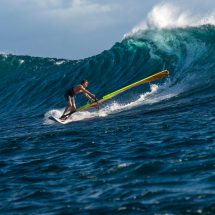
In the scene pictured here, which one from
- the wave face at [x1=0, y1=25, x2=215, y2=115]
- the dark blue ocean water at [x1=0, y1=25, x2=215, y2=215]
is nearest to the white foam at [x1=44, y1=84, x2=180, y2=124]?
the dark blue ocean water at [x1=0, y1=25, x2=215, y2=215]

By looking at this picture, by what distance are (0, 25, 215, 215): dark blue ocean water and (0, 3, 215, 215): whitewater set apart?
2 cm

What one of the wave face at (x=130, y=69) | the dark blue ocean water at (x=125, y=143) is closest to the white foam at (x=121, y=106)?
the dark blue ocean water at (x=125, y=143)

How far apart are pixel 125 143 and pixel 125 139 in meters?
0.53

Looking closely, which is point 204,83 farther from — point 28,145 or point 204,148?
point 204,148

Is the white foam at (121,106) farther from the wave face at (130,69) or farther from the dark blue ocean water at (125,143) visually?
the wave face at (130,69)

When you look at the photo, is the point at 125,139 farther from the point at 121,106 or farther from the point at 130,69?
the point at 130,69

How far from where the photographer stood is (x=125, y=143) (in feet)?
40.9

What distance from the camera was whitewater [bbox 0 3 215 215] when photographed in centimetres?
854

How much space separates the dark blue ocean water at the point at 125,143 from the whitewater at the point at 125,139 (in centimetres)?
2

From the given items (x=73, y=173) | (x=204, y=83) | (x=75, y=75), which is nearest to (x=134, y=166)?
(x=73, y=173)

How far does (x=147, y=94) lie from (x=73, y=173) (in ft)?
39.0

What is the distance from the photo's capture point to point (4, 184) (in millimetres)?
10180

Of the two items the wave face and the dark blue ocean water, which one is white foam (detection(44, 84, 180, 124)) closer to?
the dark blue ocean water

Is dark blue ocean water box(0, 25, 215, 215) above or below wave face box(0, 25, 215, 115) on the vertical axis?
below
